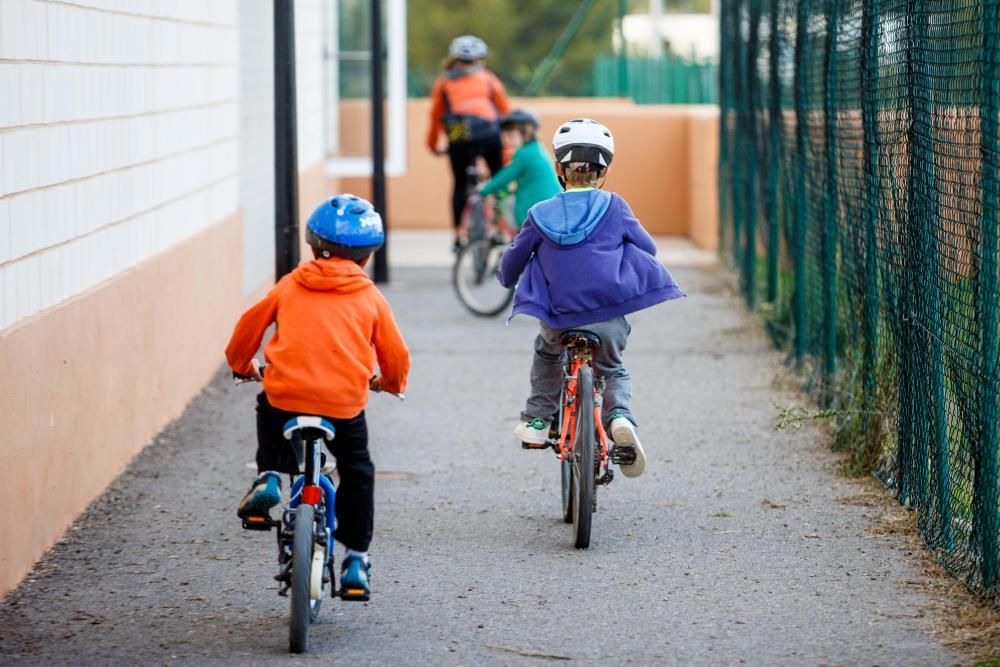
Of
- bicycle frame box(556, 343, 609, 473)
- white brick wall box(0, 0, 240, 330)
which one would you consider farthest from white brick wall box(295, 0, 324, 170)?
bicycle frame box(556, 343, 609, 473)

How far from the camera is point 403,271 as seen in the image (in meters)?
16.0

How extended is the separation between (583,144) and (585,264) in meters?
0.45

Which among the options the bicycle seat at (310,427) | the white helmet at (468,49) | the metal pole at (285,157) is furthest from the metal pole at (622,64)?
the bicycle seat at (310,427)

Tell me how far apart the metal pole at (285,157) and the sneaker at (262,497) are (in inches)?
135

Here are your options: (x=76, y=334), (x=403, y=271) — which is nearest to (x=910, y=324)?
(x=76, y=334)

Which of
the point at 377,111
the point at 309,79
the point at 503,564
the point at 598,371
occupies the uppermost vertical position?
the point at 309,79

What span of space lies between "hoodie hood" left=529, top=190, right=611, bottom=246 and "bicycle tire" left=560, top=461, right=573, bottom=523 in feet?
2.83

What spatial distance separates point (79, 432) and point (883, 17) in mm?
3718

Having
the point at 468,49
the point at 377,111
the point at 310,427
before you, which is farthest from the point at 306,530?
the point at 468,49

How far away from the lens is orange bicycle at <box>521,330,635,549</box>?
6.26 metres

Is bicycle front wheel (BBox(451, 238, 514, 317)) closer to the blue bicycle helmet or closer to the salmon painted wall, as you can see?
the salmon painted wall

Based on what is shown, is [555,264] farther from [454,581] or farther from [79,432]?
[79,432]

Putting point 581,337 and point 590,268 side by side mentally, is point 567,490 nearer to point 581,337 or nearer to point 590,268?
point 581,337

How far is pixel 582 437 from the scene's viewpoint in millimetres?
6266
